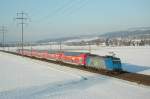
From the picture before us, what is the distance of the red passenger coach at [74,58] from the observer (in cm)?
3296

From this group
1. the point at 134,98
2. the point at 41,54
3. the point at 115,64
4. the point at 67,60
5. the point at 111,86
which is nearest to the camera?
the point at 134,98

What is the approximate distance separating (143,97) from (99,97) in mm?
2328

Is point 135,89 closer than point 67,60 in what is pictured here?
Yes

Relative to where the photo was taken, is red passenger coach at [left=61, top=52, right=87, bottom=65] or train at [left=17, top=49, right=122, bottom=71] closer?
train at [left=17, top=49, right=122, bottom=71]

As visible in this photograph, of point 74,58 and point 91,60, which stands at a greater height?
point 91,60

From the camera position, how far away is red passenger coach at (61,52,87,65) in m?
33.0

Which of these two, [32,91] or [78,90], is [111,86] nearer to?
[78,90]

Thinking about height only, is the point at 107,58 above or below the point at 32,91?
above

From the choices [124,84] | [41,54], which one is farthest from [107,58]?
[41,54]

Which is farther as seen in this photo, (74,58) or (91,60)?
(74,58)

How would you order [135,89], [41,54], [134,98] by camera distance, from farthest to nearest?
[41,54] → [135,89] → [134,98]

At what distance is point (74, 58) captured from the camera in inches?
1473

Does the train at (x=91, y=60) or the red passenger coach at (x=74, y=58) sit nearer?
the train at (x=91, y=60)

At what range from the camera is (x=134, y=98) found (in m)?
13.4
